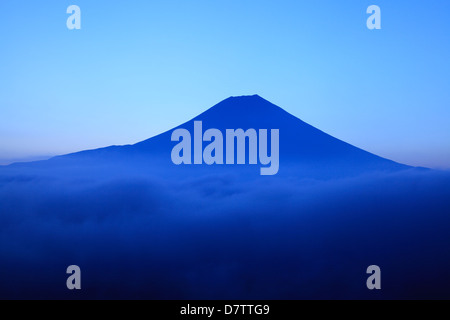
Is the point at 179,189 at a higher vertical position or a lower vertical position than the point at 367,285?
higher

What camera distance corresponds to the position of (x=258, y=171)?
3328 millimetres

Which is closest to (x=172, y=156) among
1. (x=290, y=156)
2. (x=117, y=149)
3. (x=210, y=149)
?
(x=210, y=149)

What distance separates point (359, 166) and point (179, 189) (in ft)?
8.59
